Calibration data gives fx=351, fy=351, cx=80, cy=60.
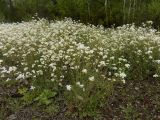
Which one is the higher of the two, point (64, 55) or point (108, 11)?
point (64, 55)

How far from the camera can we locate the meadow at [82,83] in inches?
226

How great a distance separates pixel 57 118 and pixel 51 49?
6.01 ft

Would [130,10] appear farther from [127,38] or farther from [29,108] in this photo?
[29,108]

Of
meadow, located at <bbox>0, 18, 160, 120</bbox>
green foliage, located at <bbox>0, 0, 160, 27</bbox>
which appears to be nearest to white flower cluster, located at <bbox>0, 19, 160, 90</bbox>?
meadow, located at <bbox>0, 18, 160, 120</bbox>

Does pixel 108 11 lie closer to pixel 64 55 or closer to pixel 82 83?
pixel 64 55

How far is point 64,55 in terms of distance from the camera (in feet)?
21.9

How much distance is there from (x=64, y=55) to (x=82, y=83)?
1127mm

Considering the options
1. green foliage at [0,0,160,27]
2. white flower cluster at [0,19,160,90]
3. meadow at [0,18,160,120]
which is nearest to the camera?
meadow at [0,18,160,120]

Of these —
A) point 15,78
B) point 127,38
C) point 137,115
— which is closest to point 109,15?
point 127,38

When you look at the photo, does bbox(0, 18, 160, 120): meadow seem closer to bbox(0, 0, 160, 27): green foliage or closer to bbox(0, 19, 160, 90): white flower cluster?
bbox(0, 19, 160, 90): white flower cluster

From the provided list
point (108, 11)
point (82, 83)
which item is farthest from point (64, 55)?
point (108, 11)

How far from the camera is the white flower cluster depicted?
625cm

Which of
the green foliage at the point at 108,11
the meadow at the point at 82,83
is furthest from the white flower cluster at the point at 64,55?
the green foliage at the point at 108,11

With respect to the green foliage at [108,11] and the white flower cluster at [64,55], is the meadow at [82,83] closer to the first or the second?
the white flower cluster at [64,55]
